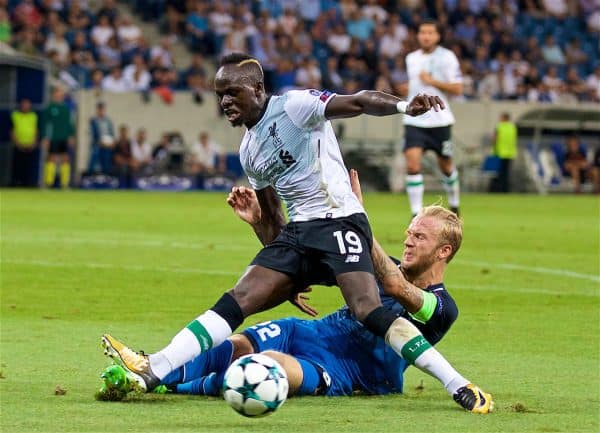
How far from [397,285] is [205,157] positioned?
84.0 ft

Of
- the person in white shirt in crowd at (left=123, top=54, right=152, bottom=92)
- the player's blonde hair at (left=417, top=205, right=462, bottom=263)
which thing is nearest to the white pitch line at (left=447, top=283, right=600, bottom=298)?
the player's blonde hair at (left=417, top=205, right=462, bottom=263)

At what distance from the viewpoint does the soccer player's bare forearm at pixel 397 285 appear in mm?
6461

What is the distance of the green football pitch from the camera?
20.0 ft

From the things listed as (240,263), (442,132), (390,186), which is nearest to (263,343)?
(240,263)

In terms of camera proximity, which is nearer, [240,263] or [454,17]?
[240,263]

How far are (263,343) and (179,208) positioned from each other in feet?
54.9

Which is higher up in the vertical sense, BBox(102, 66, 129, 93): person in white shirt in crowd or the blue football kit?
BBox(102, 66, 129, 93): person in white shirt in crowd

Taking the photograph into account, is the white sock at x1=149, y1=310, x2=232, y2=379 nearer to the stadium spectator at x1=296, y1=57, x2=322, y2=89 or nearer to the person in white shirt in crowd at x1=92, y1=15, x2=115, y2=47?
the person in white shirt in crowd at x1=92, y1=15, x2=115, y2=47

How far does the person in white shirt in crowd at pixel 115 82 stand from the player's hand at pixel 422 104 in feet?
85.5

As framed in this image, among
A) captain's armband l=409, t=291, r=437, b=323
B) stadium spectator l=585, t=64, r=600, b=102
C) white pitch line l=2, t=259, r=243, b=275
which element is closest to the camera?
captain's armband l=409, t=291, r=437, b=323

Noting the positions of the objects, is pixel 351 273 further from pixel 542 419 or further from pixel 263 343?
pixel 542 419

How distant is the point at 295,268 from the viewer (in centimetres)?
651

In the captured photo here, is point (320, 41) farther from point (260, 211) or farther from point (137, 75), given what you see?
point (260, 211)

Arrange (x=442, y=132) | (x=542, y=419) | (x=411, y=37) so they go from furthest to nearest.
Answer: (x=411, y=37)
(x=442, y=132)
(x=542, y=419)
